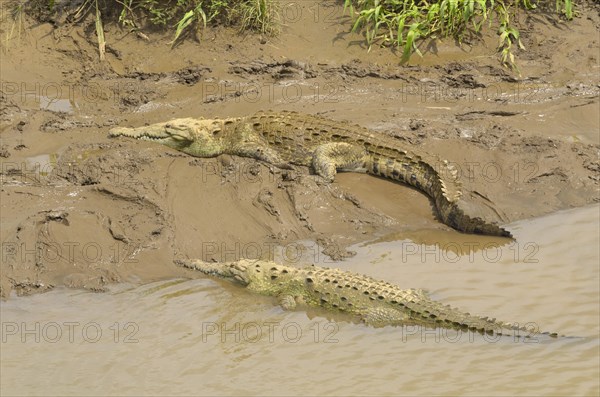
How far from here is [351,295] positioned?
21.1ft

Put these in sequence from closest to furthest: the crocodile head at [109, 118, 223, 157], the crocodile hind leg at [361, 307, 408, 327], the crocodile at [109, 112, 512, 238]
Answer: the crocodile hind leg at [361, 307, 408, 327] < the crocodile at [109, 112, 512, 238] < the crocodile head at [109, 118, 223, 157]

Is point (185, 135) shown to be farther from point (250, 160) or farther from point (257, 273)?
point (257, 273)

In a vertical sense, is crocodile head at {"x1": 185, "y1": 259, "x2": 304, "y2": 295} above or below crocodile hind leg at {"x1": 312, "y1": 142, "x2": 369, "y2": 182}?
below

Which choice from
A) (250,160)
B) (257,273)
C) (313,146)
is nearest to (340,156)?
(313,146)

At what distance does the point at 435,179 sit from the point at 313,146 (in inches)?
51.2

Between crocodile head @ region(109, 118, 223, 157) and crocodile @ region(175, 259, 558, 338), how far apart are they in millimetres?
1998

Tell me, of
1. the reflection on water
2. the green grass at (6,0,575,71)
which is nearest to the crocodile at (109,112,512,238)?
the reflection on water

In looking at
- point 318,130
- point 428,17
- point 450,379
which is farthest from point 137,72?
point 450,379

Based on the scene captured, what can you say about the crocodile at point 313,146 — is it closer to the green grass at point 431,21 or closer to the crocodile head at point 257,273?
the crocodile head at point 257,273

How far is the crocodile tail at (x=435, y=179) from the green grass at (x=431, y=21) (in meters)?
2.17

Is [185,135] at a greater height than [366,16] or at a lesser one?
lesser

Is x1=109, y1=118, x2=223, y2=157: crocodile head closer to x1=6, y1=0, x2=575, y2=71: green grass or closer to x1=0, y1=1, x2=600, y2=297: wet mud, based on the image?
x1=0, y1=1, x2=600, y2=297: wet mud

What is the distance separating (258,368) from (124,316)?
1.22m

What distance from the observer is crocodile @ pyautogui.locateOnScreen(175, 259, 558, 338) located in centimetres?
610
